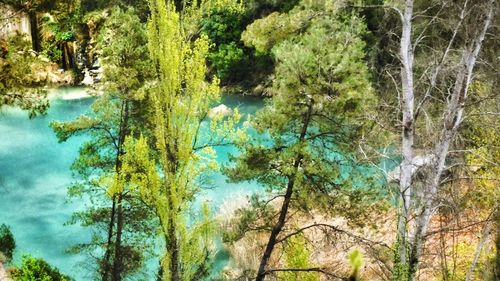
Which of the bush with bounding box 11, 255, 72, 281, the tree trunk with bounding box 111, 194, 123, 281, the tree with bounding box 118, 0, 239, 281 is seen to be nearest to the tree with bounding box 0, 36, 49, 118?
the tree with bounding box 118, 0, 239, 281

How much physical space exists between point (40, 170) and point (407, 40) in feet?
50.9

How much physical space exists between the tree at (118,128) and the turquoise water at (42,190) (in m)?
2.13

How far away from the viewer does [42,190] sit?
17672 millimetres

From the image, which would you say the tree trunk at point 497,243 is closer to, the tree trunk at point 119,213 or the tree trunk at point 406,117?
the tree trunk at point 406,117

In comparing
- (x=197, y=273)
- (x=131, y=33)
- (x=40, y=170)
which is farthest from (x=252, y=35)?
(x=40, y=170)

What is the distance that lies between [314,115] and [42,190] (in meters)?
12.4

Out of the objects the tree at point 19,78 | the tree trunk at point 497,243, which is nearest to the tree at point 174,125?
the tree at point 19,78

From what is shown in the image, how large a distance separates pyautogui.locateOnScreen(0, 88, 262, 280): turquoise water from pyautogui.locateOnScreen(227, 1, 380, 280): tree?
10.6 ft

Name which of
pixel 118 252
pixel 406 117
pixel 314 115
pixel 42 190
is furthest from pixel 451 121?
pixel 42 190

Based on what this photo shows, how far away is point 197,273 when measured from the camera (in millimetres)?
9461

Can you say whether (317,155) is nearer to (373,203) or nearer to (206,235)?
(373,203)

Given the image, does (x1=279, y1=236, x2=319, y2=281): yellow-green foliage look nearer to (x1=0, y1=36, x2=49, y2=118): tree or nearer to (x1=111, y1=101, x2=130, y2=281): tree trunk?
(x1=111, y1=101, x2=130, y2=281): tree trunk

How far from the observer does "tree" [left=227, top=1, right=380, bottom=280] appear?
8500mm

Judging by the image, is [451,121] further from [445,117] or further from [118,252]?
[118,252]
